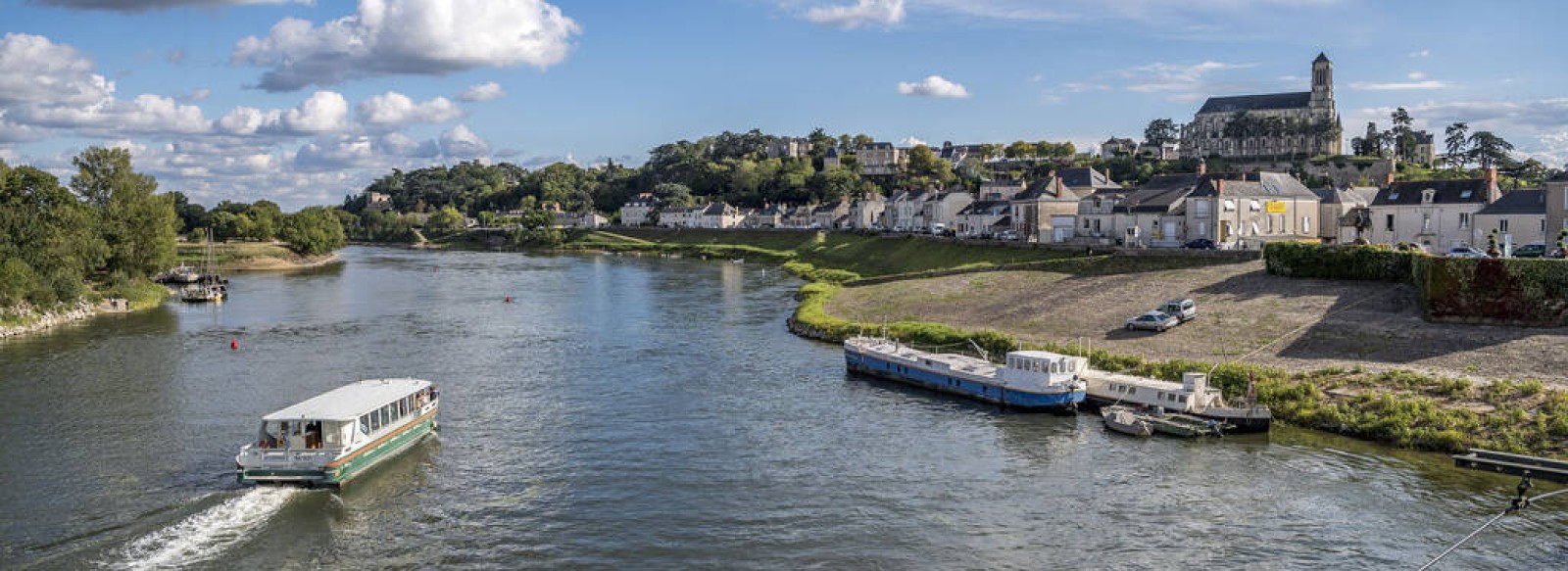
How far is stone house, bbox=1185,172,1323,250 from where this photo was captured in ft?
253

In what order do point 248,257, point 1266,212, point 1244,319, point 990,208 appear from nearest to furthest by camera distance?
point 1244,319, point 1266,212, point 990,208, point 248,257

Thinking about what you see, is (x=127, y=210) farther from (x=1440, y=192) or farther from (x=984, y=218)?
(x=1440, y=192)

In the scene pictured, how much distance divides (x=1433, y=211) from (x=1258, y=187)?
12182 mm

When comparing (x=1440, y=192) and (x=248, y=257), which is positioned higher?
(x=1440, y=192)

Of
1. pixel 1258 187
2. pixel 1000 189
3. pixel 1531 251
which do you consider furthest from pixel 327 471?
pixel 1000 189

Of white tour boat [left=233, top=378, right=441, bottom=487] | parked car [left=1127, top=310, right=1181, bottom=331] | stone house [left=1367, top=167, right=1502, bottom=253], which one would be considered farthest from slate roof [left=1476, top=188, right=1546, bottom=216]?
white tour boat [left=233, top=378, right=441, bottom=487]

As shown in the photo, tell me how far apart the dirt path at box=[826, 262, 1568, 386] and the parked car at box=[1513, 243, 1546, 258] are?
10890 mm

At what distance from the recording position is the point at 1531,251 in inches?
2351

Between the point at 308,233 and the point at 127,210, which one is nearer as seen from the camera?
the point at 127,210

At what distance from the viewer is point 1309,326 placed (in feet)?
169

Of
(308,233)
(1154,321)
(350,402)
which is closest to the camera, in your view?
(350,402)

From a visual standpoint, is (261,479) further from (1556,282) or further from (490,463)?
(1556,282)

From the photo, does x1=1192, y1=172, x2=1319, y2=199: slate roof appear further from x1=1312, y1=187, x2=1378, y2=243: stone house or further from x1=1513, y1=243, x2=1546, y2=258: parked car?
x1=1513, y1=243, x2=1546, y2=258: parked car

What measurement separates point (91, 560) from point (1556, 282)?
5999 cm
